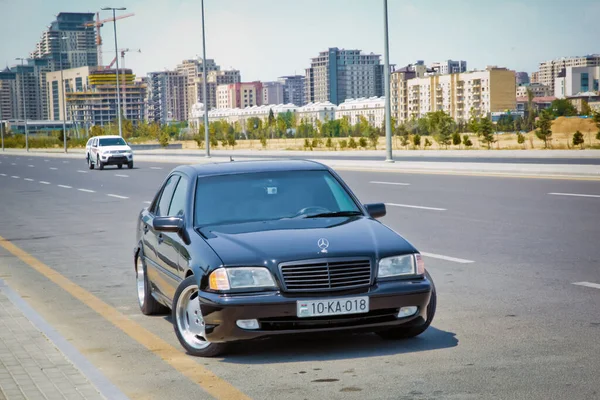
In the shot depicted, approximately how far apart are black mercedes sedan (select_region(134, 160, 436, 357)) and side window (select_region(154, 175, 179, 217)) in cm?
56

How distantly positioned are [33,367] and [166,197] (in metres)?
2.40

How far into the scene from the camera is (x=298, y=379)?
18.5 feet

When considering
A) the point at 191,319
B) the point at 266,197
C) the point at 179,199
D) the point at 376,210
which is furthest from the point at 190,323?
the point at 376,210

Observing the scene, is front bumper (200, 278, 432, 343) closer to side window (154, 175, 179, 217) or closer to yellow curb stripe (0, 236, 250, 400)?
yellow curb stripe (0, 236, 250, 400)

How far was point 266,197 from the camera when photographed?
7.11 metres

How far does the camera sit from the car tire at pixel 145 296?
7.90 metres

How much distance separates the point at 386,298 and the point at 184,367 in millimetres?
1389

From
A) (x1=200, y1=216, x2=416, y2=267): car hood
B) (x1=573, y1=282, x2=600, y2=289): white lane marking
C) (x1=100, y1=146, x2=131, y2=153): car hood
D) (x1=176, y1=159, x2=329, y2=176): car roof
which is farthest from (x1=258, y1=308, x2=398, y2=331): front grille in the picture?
(x1=100, y1=146, x2=131, y2=153): car hood

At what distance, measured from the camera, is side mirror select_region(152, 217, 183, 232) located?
6.74m

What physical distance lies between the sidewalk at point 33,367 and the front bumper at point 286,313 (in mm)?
910

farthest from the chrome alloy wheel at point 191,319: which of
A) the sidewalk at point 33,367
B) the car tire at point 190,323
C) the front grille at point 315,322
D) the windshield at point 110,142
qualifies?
the windshield at point 110,142

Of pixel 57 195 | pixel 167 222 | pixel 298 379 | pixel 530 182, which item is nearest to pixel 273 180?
pixel 167 222

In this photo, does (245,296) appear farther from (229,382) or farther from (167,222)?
(167,222)

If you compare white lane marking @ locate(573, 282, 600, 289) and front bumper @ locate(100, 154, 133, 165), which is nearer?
white lane marking @ locate(573, 282, 600, 289)
